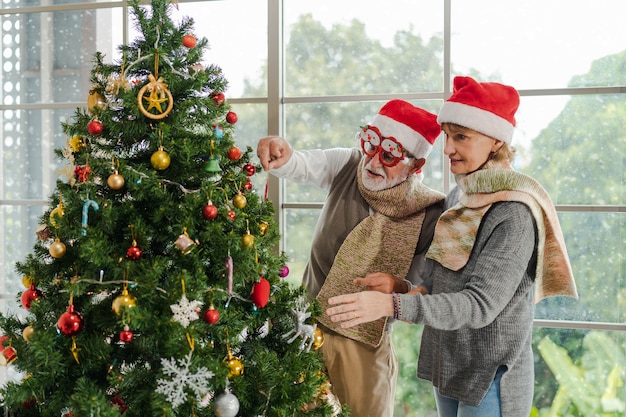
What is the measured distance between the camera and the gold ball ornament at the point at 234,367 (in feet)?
5.00

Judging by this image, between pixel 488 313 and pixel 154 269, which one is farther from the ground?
pixel 154 269

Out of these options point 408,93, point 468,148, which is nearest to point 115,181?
point 468,148

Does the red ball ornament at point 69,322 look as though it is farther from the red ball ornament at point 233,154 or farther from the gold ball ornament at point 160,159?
the red ball ornament at point 233,154

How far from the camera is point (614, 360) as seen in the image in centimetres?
212

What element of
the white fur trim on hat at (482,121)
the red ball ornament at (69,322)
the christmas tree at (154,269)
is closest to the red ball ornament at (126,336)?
the christmas tree at (154,269)

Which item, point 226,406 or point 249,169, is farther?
point 249,169

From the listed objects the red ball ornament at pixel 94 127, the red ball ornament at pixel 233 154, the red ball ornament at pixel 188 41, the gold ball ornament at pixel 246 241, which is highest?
the red ball ornament at pixel 188 41

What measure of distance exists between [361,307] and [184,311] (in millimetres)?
412

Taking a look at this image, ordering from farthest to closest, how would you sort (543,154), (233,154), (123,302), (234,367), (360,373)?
(543,154) → (360,373) → (233,154) → (234,367) → (123,302)

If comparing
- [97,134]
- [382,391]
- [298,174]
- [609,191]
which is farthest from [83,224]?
[609,191]

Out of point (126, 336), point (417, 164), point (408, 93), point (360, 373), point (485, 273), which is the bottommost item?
point (360, 373)

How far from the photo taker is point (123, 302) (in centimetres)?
141

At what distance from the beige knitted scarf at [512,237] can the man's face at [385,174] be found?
0.20m

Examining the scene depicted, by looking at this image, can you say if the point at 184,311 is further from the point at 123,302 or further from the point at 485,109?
the point at 485,109
